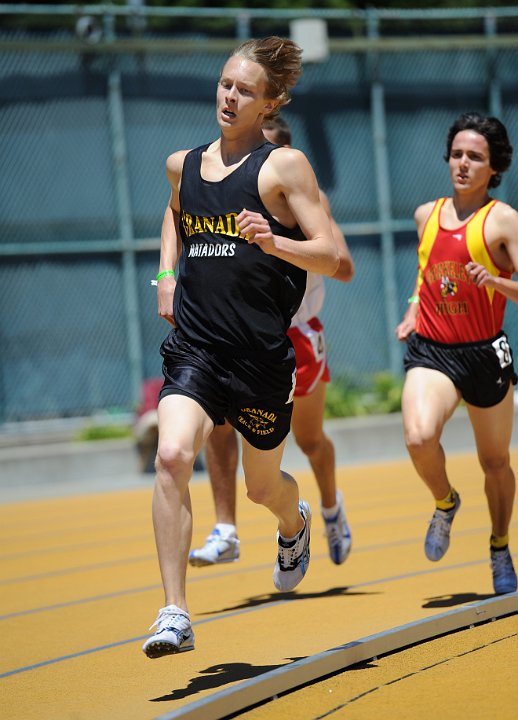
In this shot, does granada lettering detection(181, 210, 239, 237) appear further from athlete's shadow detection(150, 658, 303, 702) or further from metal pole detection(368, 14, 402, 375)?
metal pole detection(368, 14, 402, 375)

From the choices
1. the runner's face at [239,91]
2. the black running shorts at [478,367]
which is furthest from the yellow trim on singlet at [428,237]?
the runner's face at [239,91]

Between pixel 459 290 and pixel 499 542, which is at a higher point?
pixel 459 290

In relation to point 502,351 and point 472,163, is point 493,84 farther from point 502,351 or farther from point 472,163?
point 502,351

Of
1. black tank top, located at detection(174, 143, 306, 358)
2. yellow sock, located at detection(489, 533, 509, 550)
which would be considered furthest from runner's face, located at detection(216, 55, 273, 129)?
yellow sock, located at detection(489, 533, 509, 550)

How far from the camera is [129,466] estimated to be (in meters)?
14.5

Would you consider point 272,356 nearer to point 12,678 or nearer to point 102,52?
point 12,678

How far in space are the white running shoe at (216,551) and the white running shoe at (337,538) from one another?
0.90 meters

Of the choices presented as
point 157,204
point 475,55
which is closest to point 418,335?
point 157,204

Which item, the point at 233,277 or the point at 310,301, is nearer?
the point at 233,277

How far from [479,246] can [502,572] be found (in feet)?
5.40

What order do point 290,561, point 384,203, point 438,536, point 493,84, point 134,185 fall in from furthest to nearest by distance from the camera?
1. point 493,84
2. point 384,203
3. point 134,185
4. point 438,536
5. point 290,561

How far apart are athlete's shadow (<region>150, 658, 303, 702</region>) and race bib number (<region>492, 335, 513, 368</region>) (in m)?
2.00

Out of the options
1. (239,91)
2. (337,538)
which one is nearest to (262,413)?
(239,91)

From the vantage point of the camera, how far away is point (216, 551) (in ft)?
21.5
